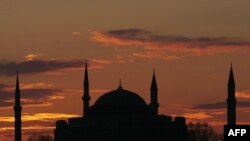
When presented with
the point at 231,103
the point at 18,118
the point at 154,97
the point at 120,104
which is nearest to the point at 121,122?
the point at 120,104

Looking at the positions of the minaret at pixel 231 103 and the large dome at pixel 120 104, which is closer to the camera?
the minaret at pixel 231 103

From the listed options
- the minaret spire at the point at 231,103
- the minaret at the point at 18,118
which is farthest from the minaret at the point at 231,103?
the minaret at the point at 18,118

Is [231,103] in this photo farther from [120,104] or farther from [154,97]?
[120,104]

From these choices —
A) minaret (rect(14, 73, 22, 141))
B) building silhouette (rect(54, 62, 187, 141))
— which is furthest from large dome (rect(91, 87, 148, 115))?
minaret (rect(14, 73, 22, 141))

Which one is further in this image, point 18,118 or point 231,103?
point 18,118

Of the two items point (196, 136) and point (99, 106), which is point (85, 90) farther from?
point (196, 136)

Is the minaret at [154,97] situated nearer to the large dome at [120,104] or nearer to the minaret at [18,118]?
the large dome at [120,104]

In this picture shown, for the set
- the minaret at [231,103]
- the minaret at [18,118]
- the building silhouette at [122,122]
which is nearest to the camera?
the minaret at [231,103]

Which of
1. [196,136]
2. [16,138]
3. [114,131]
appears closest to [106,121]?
[114,131]
